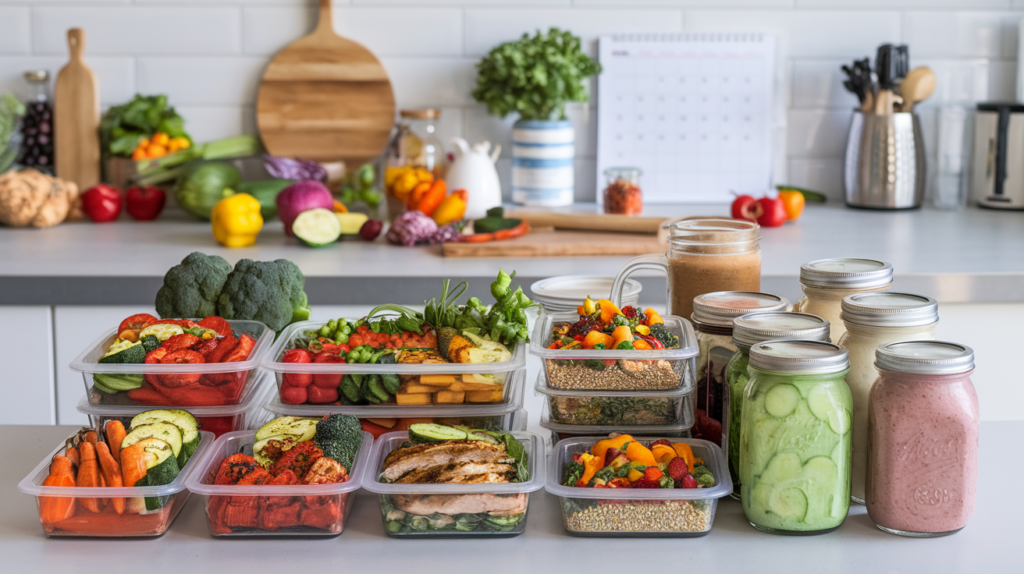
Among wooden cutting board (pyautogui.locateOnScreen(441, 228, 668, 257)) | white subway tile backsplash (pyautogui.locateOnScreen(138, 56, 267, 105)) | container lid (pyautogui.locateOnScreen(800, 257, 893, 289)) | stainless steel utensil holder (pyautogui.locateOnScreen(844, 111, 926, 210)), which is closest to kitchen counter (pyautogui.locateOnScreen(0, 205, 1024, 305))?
wooden cutting board (pyautogui.locateOnScreen(441, 228, 668, 257))

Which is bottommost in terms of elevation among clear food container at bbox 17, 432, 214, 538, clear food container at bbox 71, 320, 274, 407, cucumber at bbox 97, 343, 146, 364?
clear food container at bbox 17, 432, 214, 538

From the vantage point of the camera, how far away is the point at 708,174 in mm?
2836

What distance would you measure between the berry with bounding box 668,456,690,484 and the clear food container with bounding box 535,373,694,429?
95mm

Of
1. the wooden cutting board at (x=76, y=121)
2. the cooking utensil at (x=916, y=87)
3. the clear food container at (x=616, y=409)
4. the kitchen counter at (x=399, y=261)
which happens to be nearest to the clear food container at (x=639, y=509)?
the clear food container at (x=616, y=409)

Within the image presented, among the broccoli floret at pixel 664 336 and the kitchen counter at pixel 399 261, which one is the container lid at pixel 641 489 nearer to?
the broccoli floret at pixel 664 336

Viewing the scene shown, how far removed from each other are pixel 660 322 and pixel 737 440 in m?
0.16

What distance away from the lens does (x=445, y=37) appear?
108 inches

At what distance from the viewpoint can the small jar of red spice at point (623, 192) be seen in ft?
8.32

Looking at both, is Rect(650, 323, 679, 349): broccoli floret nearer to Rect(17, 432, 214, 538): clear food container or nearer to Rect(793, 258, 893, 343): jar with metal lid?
Rect(793, 258, 893, 343): jar with metal lid

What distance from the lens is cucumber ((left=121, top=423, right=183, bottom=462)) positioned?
90cm

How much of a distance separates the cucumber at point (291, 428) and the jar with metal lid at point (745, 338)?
1.32ft

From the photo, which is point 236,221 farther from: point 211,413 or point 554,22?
point 211,413

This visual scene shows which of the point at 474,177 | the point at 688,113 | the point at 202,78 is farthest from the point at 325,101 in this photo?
the point at 688,113

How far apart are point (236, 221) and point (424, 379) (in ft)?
4.48
